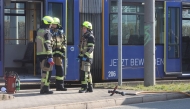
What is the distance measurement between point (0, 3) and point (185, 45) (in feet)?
30.5

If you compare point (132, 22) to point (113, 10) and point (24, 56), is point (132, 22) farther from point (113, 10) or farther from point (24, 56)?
point (24, 56)

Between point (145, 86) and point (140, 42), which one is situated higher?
point (140, 42)

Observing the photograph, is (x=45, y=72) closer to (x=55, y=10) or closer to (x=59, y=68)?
(x=59, y=68)

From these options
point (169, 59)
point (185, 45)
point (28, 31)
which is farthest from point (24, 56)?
point (185, 45)

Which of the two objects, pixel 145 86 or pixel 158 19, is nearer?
pixel 145 86

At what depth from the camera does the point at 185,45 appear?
19.8 meters

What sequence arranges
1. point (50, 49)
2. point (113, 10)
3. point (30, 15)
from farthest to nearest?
1. point (30, 15)
2. point (113, 10)
3. point (50, 49)

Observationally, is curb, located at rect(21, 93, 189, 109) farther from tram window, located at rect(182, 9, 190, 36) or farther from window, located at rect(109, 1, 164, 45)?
tram window, located at rect(182, 9, 190, 36)

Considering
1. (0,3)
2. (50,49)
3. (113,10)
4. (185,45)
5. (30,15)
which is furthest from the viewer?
(185,45)

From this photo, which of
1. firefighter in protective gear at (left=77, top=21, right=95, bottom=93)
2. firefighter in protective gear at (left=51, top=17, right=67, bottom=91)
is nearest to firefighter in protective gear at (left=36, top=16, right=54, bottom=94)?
firefighter in protective gear at (left=51, top=17, right=67, bottom=91)

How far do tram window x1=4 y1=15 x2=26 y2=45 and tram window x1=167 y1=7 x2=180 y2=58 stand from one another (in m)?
5.81

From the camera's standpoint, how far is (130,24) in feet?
51.8

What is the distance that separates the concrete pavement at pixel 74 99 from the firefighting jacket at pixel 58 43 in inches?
46.0

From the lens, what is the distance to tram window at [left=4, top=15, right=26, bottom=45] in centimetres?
1715
